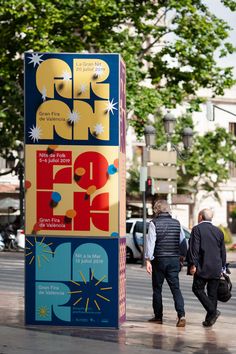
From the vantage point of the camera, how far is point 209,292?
17.0 meters

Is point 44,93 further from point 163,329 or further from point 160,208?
point 163,329

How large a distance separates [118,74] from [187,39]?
111 feet

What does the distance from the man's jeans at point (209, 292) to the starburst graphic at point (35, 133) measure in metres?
2.85

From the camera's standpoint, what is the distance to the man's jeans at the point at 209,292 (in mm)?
16844

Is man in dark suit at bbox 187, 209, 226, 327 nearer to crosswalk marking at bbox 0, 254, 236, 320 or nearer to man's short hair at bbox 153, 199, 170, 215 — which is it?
man's short hair at bbox 153, 199, 170, 215

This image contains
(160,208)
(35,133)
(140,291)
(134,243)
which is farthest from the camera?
(134,243)

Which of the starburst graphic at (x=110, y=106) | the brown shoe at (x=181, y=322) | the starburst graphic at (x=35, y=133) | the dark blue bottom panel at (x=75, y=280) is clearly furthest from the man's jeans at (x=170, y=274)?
the starburst graphic at (x=35, y=133)

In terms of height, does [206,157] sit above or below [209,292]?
above

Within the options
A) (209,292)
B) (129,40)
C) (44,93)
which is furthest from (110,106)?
(129,40)

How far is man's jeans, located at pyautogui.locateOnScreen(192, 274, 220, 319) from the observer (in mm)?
16844

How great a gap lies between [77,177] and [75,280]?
4.32ft

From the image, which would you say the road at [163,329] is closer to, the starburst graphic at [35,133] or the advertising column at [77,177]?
the advertising column at [77,177]

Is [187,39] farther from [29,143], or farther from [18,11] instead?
[29,143]

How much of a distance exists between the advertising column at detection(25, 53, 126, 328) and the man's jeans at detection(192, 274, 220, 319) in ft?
4.06
